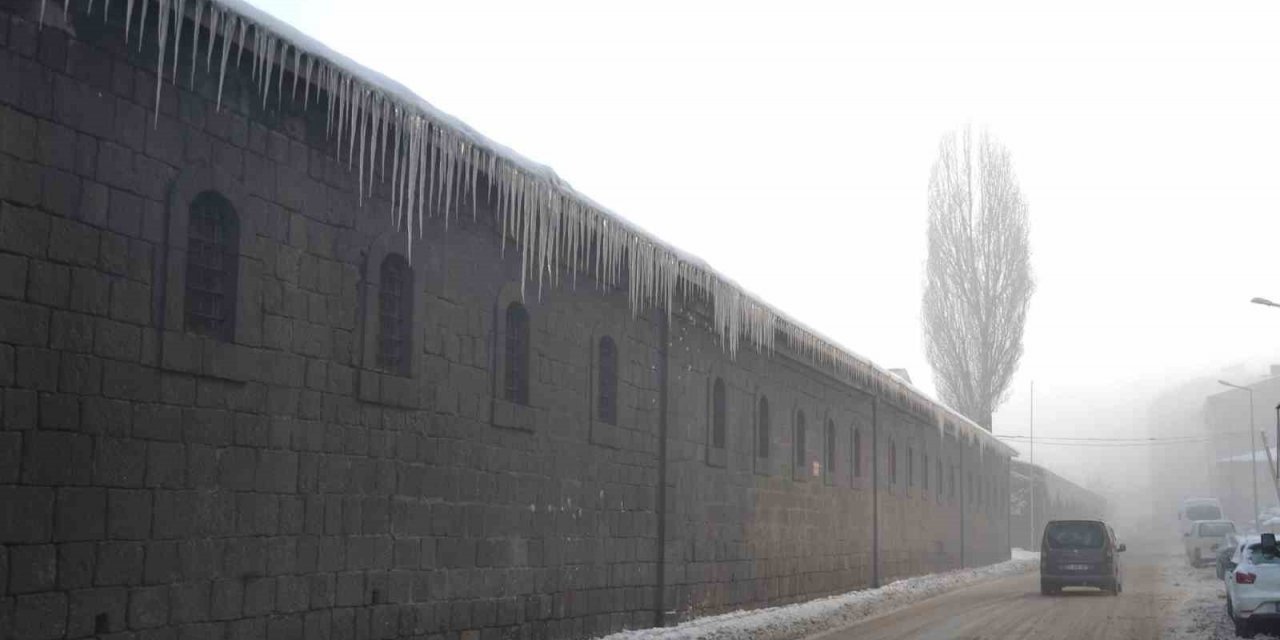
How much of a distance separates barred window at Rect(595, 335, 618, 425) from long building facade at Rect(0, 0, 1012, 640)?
4 cm

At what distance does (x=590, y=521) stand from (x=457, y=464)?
3.47 meters

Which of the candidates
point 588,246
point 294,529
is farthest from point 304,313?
point 588,246

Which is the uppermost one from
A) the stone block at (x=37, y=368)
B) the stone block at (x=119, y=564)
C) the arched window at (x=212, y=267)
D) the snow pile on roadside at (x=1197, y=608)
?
the arched window at (x=212, y=267)

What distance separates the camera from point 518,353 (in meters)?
14.4

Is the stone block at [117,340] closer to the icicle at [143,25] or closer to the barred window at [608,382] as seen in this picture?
the icicle at [143,25]

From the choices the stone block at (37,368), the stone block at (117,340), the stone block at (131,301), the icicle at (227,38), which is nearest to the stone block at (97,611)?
the stone block at (37,368)

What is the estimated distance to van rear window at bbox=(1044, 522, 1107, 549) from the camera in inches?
1105

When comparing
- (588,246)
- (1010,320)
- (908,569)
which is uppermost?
(1010,320)

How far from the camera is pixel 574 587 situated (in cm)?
1520

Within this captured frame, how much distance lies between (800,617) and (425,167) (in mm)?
11225

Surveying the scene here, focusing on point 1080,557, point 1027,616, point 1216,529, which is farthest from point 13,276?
point 1216,529

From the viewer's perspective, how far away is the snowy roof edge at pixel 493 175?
32.4 ft

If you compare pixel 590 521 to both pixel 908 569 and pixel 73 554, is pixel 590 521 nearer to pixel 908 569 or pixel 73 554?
pixel 73 554

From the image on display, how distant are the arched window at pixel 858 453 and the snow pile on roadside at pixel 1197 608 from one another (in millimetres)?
6963
